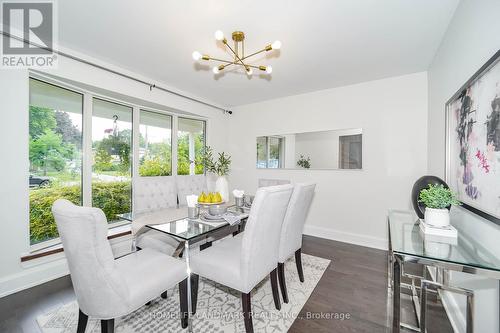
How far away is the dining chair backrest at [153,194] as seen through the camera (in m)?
2.36

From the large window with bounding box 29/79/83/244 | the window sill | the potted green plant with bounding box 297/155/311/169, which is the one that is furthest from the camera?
the potted green plant with bounding box 297/155/311/169

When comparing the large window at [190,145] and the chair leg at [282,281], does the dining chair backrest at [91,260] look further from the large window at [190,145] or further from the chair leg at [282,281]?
the large window at [190,145]

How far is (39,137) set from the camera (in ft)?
7.64

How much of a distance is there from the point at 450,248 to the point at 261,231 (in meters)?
1.07

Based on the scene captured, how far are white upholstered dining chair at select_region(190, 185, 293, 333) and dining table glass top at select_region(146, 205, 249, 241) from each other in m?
0.21

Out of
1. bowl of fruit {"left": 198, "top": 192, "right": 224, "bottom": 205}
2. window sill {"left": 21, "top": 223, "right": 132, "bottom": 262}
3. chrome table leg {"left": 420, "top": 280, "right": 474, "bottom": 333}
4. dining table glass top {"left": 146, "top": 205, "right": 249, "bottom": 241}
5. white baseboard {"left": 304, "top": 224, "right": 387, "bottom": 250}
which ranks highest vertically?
bowl of fruit {"left": 198, "top": 192, "right": 224, "bottom": 205}

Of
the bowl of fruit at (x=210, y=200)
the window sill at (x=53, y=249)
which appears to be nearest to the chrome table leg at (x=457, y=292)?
the bowl of fruit at (x=210, y=200)

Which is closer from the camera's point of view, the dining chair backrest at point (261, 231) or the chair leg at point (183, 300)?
the dining chair backrest at point (261, 231)

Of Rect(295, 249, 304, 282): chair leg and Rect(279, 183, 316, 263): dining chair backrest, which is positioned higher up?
Rect(279, 183, 316, 263): dining chair backrest

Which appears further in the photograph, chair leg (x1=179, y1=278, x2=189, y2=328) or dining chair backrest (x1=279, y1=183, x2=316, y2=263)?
dining chair backrest (x1=279, y1=183, x2=316, y2=263)

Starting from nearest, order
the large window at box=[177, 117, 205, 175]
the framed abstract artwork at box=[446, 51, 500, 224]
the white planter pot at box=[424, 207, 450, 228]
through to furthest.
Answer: the framed abstract artwork at box=[446, 51, 500, 224] < the white planter pot at box=[424, 207, 450, 228] < the large window at box=[177, 117, 205, 175]

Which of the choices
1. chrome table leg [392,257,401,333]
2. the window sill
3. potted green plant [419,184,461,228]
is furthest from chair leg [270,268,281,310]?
the window sill

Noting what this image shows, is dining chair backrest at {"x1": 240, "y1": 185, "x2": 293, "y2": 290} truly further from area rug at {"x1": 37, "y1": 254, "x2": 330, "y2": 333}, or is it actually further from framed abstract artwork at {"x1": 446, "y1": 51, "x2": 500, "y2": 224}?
framed abstract artwork at {"x1": 446, "y1": 51, "x2": 500, "y2": 224}

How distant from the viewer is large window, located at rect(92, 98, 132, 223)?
2842 millimetres
